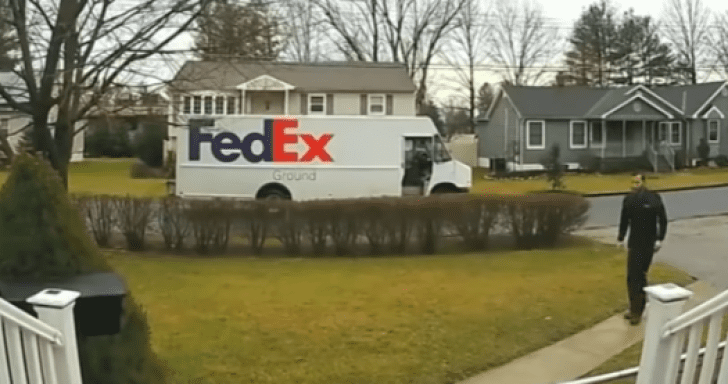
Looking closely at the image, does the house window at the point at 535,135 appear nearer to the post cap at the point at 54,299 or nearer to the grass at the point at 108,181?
the grass at the point at 108,181

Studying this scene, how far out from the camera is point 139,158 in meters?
40.2

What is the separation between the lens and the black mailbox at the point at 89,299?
140 inches

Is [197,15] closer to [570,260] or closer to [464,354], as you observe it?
[570,260]

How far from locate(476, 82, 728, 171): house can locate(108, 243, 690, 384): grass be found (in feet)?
92.7

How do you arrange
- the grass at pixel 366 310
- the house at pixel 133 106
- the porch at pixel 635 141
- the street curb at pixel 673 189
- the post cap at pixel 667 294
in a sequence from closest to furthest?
the post cap at pixel 667 294
the grass at pixel 366 310
the house at pixel 133 106
the street curb at pixel 673 189
the porch at pixel 635 141

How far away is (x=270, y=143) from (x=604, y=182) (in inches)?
764

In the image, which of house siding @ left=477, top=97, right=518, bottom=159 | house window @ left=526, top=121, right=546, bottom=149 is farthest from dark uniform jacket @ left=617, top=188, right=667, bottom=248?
house siding @ left=477, top=97, right=518, bottom=159

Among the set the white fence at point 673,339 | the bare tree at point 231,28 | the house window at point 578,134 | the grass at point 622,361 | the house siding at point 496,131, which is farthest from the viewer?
the house siding at point 496,131

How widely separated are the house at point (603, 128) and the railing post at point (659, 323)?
38.2 metres

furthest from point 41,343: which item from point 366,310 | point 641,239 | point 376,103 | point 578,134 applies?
point 578,134

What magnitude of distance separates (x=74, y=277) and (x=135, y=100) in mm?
11725

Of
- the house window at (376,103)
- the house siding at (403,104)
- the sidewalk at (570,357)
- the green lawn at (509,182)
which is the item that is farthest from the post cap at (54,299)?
the house siding at (403,104)

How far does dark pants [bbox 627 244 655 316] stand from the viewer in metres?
8.91

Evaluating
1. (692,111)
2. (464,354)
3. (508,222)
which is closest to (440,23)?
(692,111)
